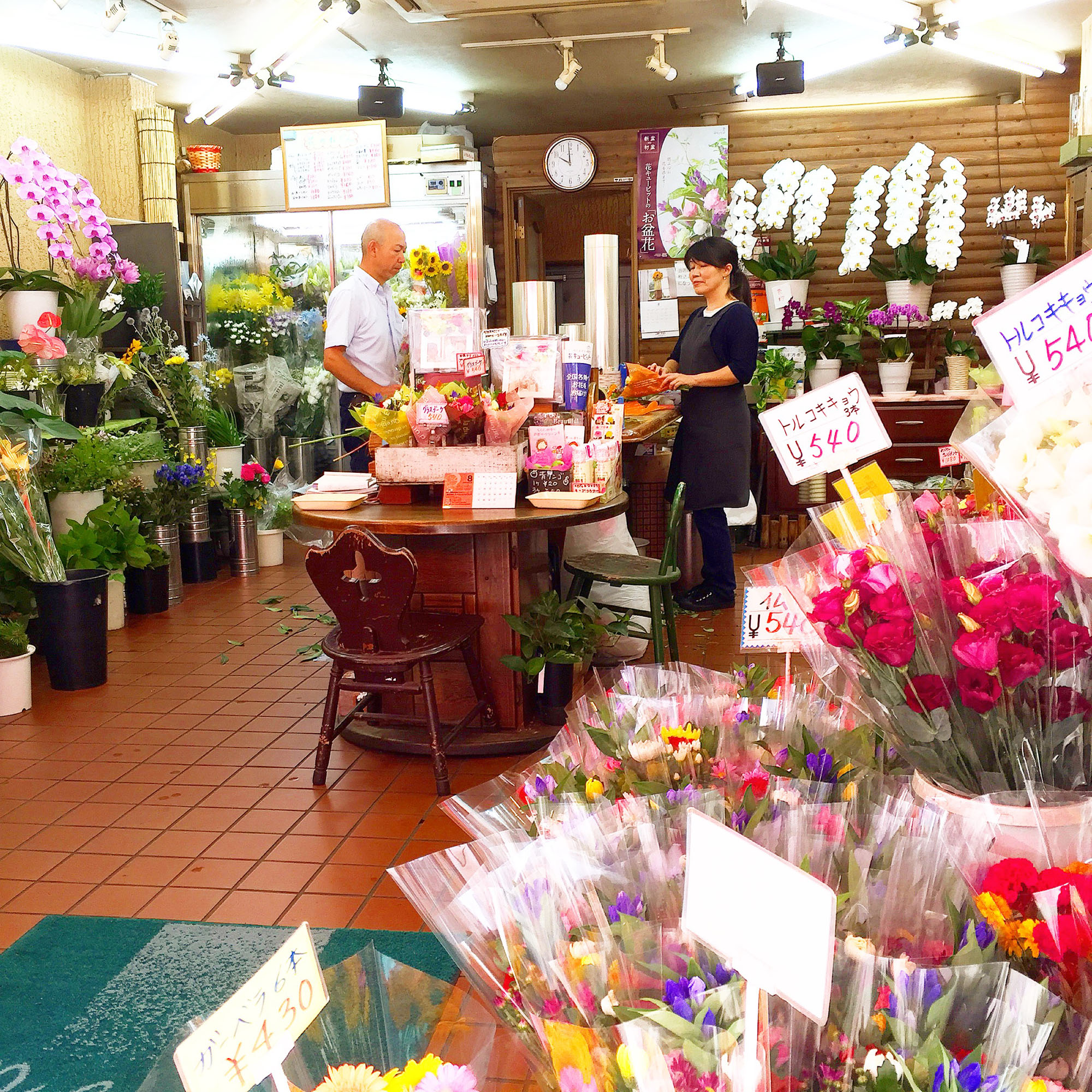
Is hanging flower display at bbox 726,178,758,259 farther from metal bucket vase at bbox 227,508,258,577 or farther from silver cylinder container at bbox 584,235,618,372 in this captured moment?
metal bucket vase at bbox 227,508,258,577

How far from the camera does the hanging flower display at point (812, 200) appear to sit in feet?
26.5

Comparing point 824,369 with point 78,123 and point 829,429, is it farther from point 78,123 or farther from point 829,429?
point 829,429

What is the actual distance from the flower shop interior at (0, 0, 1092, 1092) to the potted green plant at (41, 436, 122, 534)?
4 cm

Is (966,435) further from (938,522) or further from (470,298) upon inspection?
(470,298)

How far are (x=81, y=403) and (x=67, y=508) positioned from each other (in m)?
0.67

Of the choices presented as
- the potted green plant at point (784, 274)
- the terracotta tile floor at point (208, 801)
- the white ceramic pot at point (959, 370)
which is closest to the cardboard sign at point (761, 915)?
the terracotta tile floor at point (208, 801)

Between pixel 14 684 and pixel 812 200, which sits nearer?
pixel 14 684

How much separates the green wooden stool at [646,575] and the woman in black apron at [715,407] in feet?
3.67

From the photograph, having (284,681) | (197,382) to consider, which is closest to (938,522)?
(284,681)

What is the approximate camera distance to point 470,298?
836cm

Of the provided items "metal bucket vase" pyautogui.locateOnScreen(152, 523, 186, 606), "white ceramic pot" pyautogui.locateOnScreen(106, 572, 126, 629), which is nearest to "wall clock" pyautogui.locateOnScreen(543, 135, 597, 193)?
"metal bucket vase" pyautogui.locateOnScreen(152, 523, 186, 606)

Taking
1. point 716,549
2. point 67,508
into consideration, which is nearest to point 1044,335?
point 716,549

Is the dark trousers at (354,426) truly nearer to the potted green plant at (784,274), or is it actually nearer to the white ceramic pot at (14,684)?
the white ceramic pot at (14,684)

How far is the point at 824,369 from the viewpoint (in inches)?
309
